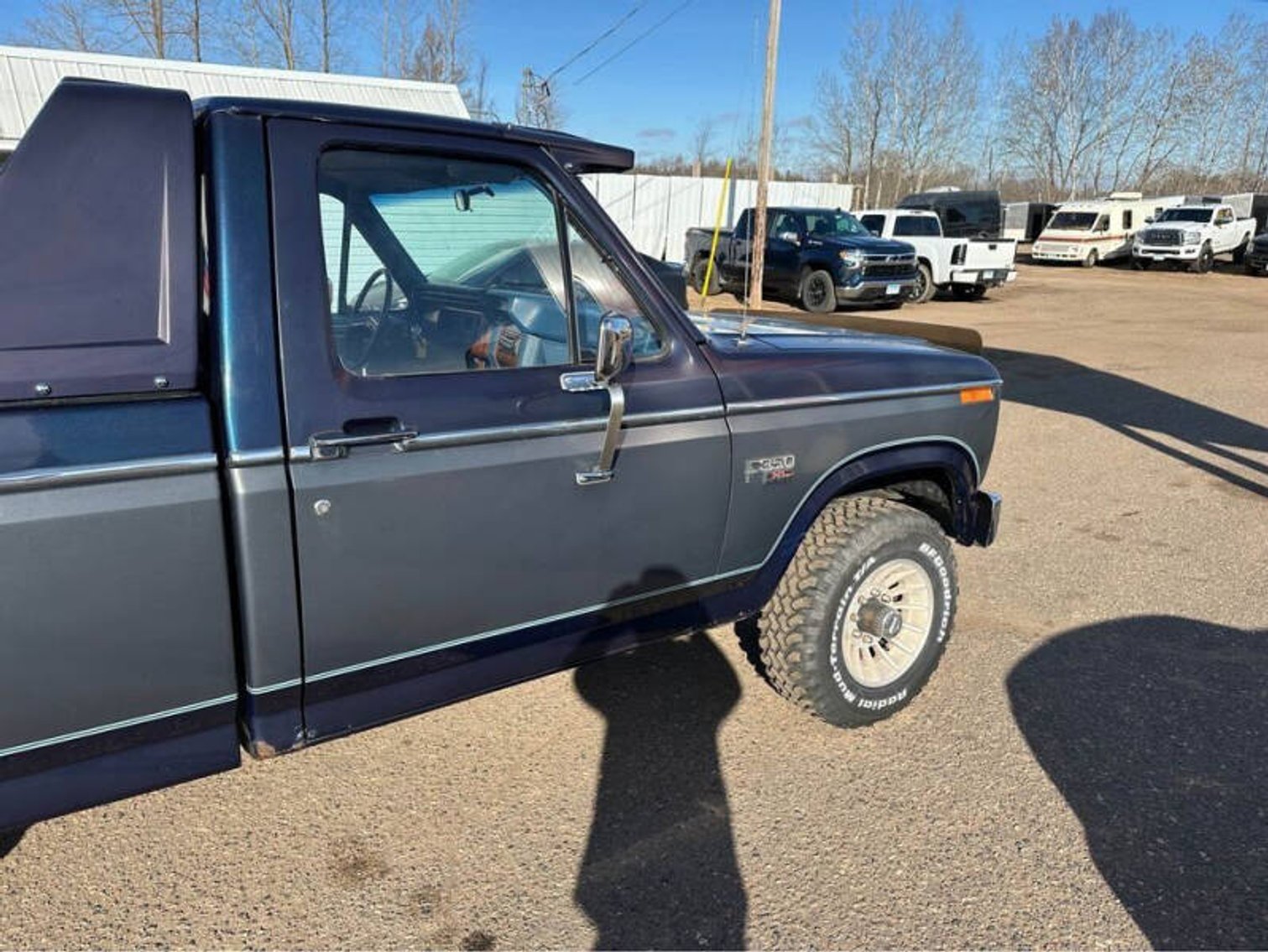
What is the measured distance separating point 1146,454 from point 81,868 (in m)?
7.40

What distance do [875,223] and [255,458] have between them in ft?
64.0

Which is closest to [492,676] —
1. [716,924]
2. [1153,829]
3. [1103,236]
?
[716,924]

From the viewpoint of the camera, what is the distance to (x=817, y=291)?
16312 mm

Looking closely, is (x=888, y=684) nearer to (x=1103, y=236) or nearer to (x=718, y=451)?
(x=718, y=451)

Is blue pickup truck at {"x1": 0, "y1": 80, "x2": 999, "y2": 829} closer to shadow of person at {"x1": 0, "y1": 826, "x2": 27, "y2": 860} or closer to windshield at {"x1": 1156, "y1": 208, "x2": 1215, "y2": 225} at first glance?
shadow of person at {"x1": 0, "y1": 826, "x2": 27, "y2": 860}

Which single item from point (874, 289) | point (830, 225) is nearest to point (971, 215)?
point (830, 225)

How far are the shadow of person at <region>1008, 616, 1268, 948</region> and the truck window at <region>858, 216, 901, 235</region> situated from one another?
1648cm

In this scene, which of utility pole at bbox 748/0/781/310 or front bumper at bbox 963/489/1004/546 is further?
utility pole at bbox 748/0/781/310

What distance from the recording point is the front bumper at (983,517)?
3.43 m

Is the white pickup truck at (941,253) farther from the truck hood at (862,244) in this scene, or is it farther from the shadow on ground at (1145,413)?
the shadow on ground at (1145,413)

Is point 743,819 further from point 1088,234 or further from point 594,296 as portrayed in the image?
point 1088,234

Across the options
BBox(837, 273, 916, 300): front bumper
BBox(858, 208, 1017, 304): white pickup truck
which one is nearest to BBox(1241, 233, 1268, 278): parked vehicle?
BBox(858, 208, 1017, 304): white pickup truck

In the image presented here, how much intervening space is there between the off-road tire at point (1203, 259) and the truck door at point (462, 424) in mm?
32981

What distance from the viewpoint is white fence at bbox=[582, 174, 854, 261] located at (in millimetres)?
25203
